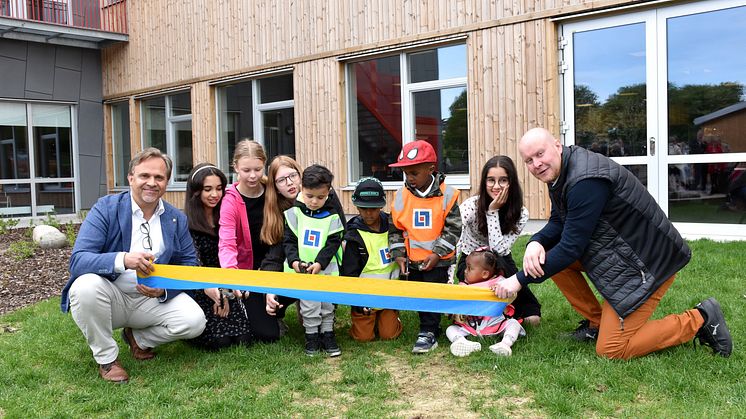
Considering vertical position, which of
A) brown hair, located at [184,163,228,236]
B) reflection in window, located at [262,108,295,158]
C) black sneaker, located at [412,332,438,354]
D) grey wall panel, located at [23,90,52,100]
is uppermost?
grey wall panel, located at [23,90,52,100]

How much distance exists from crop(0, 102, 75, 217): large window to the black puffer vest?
14333 millimetres

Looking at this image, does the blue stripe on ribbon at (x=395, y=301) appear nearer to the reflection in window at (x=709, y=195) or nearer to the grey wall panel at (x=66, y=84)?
the reflection in window at (x=709, y=195)

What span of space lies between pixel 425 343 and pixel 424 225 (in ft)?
2.62

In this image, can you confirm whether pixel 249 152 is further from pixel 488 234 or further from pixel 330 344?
pixel 488 234

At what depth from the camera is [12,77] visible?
14273 millimetres

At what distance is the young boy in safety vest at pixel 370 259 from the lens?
4.42 meters

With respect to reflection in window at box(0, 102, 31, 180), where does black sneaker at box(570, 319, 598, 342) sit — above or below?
below

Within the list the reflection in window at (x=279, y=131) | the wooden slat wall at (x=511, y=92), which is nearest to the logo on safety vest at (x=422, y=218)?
the wooden slat wall at (x=511, y=92)

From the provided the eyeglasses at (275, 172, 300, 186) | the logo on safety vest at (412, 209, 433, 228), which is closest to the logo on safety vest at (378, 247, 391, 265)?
the logo on safety vest at (412, 209, 433, 228)

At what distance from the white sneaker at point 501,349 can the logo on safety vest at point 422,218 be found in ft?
3.03

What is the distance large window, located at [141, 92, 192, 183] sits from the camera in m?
14.2

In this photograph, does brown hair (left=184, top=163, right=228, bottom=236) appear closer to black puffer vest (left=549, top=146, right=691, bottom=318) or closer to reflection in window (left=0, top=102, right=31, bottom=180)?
black puffer vest (left=549, top=146, right=691, bottom=318)

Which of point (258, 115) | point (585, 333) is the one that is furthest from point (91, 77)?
point (585, 333)

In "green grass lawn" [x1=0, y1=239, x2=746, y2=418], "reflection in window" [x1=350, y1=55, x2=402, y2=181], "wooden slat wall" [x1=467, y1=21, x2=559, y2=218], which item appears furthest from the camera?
"reflection in window" [x1=350, y1=55, x2=402, y2=181]
